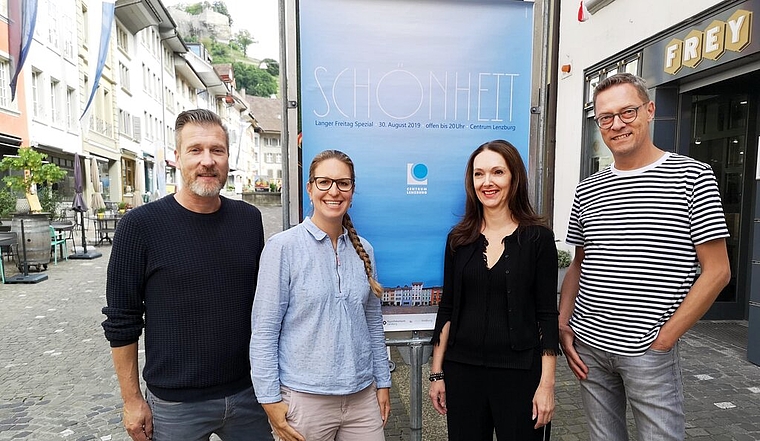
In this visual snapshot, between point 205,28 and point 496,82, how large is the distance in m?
139

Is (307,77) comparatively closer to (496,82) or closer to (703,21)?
(496,82)

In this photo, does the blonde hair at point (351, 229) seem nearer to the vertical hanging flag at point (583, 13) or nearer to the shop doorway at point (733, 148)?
the shop doorway at point (733, 148)

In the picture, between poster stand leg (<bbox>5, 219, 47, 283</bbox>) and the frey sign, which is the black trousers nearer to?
the frey sign

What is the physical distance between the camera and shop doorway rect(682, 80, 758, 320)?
20.3 ft

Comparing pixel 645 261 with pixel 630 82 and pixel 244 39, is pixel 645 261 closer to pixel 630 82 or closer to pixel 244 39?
pixel 630 82

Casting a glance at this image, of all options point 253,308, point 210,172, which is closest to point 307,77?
point 210,172

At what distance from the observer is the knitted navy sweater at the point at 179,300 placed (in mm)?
2041

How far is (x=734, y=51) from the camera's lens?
5105 millimetres

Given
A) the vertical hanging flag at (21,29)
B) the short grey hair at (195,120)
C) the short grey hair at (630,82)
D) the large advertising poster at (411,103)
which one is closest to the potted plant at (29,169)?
the vertical hanging flag at (21,29)

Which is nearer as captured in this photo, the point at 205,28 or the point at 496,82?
the point at 496,82

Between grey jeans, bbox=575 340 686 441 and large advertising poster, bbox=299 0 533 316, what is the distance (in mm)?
869

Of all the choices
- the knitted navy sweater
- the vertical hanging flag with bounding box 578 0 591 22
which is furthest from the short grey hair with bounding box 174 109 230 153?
the vertical hanging flag with bounding box 578 0 591 22

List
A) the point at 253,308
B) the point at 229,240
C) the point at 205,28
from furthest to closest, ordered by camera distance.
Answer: the point at 205,28 < the point at 229,240 < the point at 253,308

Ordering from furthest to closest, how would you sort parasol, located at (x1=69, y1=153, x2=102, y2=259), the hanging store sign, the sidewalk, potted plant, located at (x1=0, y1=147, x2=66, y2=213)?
Result: parasol, located at (x1=69, y1=153, x2=102, y2=259), potted plant, located at (x1=0, y1=147, x2=66, y2=213), the hanging store sign, the sidewalk
